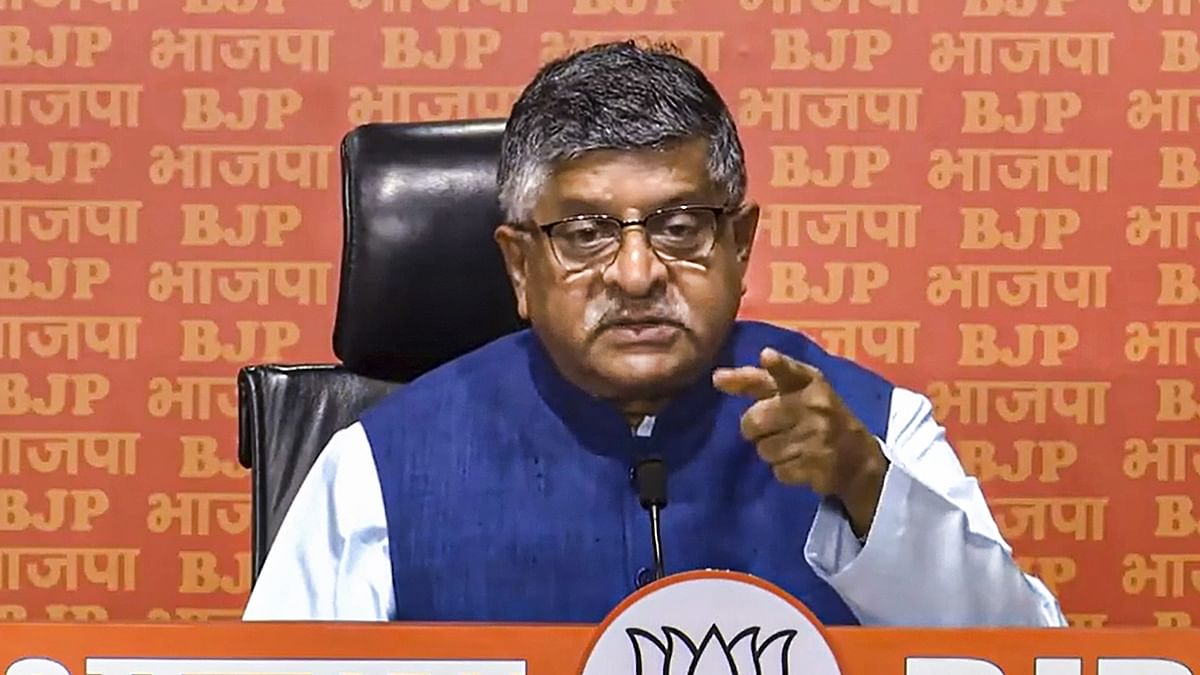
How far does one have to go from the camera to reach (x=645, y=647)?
2.72 feet

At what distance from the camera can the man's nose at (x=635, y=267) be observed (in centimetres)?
109

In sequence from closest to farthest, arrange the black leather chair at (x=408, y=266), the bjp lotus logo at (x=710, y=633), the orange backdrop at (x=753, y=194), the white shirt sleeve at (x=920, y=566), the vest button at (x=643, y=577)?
the bjp lotus logo at (x=710, y=633) < the white shirt sleeve at (x=920, y=566) < the vest button at (x=643, y=577) < the black leather chair at (x=408, y=266) < the orange backdrop at (x=753, y=194)

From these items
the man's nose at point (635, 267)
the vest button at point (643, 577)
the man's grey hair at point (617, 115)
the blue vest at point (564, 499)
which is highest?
the man's grey hair at point (617, 115)

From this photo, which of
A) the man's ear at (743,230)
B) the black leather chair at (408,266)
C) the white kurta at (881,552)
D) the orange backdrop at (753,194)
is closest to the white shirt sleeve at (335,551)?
the white kurta at (881,552)

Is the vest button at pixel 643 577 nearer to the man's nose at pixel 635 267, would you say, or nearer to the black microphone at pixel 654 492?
the black microphone at pixel 654 492

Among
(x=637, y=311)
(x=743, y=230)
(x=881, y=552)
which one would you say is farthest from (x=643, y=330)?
(x=881, y=552)

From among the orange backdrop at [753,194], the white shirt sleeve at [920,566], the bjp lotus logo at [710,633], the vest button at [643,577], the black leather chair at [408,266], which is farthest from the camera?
the orange backdrop at [753,194]

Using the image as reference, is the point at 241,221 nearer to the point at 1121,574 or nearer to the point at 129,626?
the point at 129,626

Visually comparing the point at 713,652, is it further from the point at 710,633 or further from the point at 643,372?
the point at 643,372

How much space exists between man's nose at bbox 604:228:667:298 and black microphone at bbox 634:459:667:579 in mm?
152

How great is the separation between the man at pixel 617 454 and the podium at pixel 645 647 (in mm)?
203

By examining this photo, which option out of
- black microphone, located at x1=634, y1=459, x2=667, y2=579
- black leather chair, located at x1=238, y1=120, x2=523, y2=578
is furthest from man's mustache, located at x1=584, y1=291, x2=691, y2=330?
black leather chair, located at x1=238, y1=120, x2=523, y2=578

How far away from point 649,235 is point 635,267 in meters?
0.03

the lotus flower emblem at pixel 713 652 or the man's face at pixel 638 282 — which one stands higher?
the man's face at pixel 638 282
